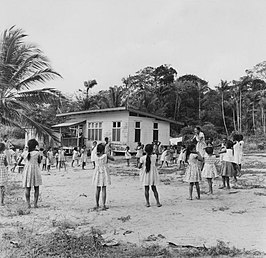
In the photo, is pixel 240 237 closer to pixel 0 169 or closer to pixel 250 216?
pixel 250 216

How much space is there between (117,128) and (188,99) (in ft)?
40.7

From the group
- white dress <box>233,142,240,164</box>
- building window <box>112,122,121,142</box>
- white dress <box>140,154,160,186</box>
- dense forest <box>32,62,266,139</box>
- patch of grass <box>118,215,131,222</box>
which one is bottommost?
patch of grass <box>118,215,131,222</box>

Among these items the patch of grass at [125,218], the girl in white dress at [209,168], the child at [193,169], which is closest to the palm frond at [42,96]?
the girl in white dress at [209,168]

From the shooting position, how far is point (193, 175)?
743 centimetres

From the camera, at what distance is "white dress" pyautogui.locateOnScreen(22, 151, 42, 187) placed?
271 inches

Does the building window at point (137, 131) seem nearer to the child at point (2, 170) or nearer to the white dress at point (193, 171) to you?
the white dress at point (193, 171)

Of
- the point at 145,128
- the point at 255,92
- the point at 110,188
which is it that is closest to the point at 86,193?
the point at 110,188

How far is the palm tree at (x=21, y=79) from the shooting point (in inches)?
443

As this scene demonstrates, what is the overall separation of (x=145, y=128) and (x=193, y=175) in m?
17.4

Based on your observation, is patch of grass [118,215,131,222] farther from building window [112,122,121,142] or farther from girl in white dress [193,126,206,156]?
building window [112,122,121,142]

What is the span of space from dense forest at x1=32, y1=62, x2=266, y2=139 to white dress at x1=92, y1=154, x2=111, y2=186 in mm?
13709

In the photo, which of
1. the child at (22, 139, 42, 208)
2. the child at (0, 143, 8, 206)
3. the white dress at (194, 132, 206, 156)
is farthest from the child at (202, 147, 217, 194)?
the child at (0, 143, 8, 206)

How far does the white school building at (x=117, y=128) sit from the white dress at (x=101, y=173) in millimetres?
16723

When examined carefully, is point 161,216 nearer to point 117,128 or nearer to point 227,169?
point 227,169
